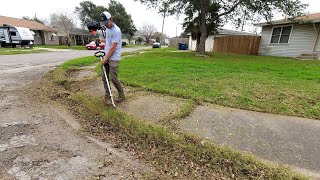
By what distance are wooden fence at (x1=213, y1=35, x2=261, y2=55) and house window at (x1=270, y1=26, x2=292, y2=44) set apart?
1.59 m

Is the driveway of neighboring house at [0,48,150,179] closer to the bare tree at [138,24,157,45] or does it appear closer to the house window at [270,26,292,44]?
the house window at [270,26,292,44]

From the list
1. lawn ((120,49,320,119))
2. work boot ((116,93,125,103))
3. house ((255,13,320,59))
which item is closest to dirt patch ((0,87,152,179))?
work boot ((116,93,125,103))

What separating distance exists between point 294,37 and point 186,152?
1708 cm

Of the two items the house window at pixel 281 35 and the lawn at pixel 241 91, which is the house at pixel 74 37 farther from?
the lawn at pixel 241 91

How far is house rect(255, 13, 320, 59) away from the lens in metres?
14.7

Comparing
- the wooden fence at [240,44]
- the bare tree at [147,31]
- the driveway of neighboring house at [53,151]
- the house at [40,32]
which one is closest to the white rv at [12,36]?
the house at [40,32]

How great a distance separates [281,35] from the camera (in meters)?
16.9

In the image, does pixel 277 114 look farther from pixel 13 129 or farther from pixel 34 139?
pixel 13 129

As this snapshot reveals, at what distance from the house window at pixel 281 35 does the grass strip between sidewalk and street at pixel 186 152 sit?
1713cm

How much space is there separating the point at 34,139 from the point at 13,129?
1.78ft

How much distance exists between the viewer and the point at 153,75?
6941 millimetres

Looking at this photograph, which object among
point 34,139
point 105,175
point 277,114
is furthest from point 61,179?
point 277,114

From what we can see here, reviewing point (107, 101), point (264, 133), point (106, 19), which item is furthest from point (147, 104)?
point (264, 133)

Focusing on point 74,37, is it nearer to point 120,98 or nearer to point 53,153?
point 120,98
